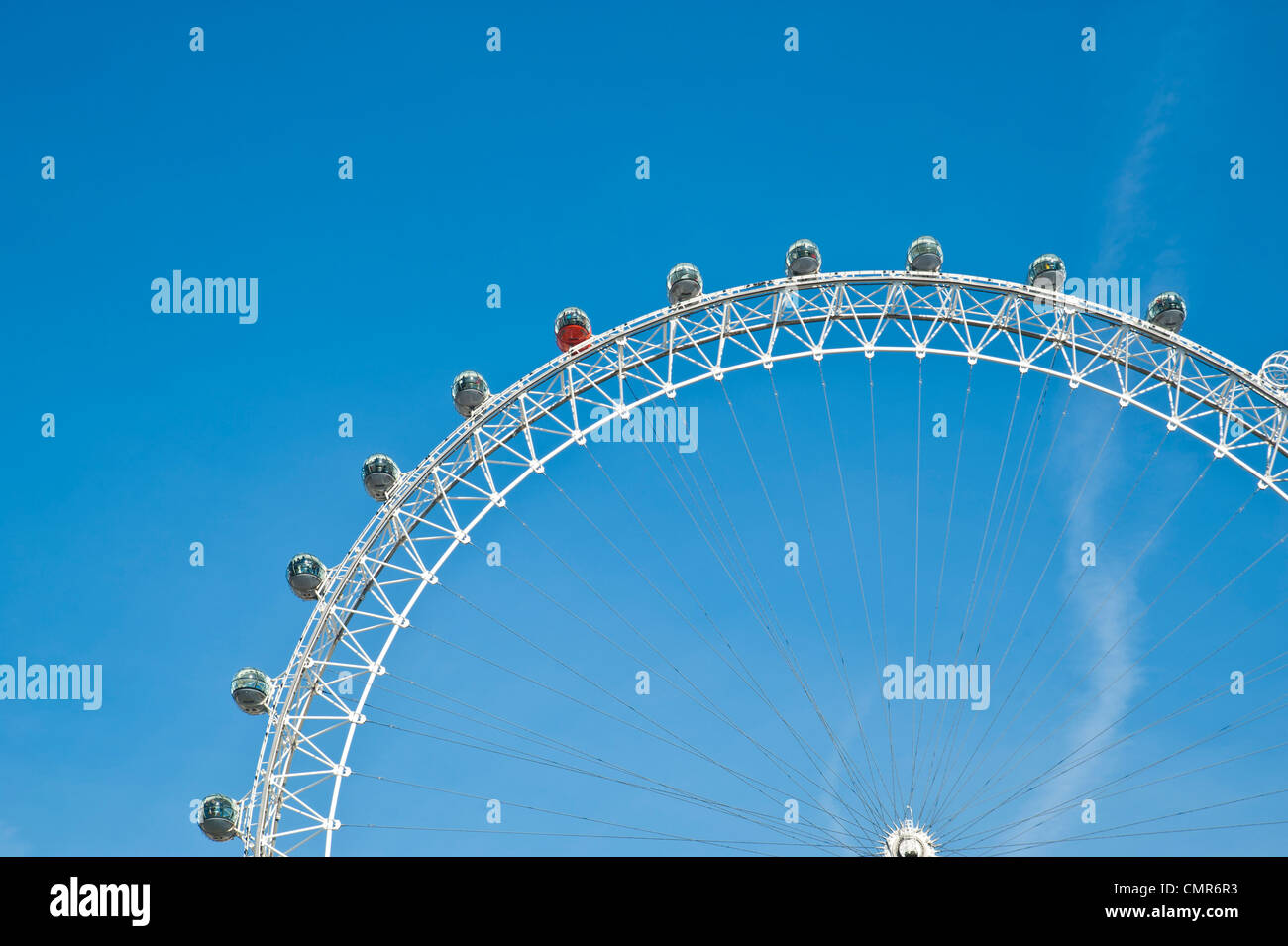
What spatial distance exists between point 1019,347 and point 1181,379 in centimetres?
475

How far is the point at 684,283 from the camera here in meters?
34.4

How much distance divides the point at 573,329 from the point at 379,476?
22.7ft

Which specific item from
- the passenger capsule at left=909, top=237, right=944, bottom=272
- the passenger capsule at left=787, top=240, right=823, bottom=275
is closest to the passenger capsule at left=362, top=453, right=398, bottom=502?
the passenger capsule at left=787, top=240, right=823, bottom=275

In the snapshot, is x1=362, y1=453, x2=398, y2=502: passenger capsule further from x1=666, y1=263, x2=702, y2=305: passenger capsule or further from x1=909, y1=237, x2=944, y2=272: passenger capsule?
x1=909, y1=237, x2=944, y2=272: passenger capsule

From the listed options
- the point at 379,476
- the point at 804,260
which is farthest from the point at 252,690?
the point at 804,260

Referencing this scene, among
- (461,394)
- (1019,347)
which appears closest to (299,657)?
(461,394)

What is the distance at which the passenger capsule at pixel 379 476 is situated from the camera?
113 feet

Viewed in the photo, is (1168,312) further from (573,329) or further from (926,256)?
(573,329)

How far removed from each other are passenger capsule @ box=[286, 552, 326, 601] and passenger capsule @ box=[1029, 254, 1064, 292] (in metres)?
21.8

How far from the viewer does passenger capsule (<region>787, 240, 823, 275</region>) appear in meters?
34.4

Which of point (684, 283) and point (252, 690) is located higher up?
point (684, 283)
